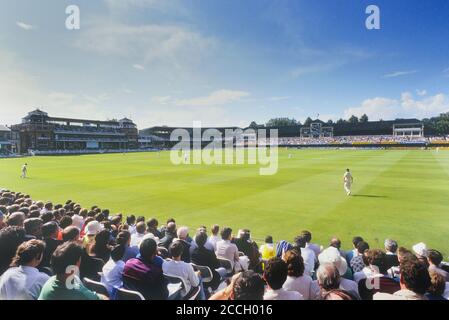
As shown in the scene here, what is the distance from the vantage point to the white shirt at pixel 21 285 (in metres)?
3.83

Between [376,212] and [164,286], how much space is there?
40.3 ft

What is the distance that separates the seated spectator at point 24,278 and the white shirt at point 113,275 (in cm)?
96

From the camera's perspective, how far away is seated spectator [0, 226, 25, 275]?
464cm

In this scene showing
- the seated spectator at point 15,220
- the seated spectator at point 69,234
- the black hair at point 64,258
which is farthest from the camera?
the seated spectator at point 15,220

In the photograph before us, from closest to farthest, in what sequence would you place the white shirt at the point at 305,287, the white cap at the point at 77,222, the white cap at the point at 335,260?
1. the white shirt at the point at 305,287
2. the white cap at the point at 335,260
3. the white cap at the point at 77,222

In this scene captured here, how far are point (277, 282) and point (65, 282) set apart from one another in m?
2.80

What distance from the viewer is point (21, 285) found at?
12.7 ft

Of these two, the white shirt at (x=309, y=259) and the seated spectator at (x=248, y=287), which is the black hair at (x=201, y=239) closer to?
the white shirt at (x=309, y=259)

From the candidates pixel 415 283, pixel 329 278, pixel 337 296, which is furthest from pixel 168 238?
pixel 415 283

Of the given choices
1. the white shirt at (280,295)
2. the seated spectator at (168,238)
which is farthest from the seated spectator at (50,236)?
the white shirt at (280,295)

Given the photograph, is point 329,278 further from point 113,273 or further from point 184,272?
point 113,273

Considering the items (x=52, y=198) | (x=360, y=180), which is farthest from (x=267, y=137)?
(x=52, y=198)

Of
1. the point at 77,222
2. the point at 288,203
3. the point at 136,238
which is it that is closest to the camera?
the point at 136,238
